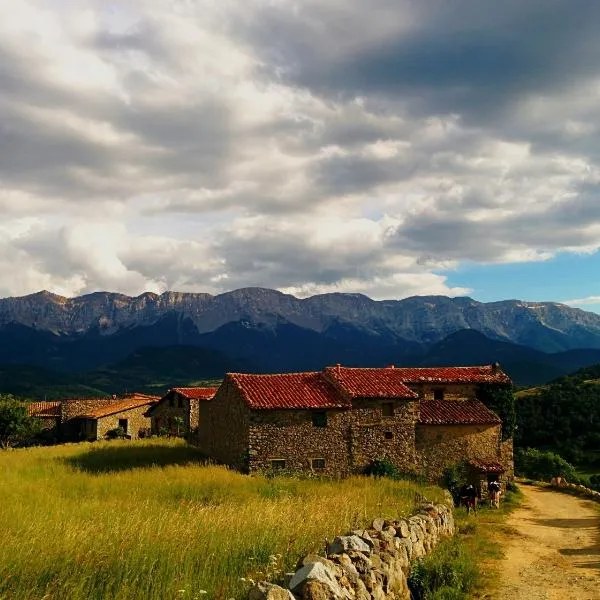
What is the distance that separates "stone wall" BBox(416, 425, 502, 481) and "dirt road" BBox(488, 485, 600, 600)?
4.49m

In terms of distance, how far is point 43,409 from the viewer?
84.3 meters

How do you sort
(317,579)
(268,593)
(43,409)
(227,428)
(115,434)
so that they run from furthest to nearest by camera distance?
1. (43,409)
2. (115,434)
3. (227,428)
4. (317,579)
5. (268,593)

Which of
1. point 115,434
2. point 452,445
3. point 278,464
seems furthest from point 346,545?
point 115,434

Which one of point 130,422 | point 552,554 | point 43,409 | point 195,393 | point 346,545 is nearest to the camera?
point 346,545

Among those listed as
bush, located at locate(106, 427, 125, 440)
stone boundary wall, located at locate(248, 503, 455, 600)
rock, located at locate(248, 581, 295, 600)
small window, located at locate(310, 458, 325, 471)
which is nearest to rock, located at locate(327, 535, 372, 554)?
stone boundary wall, located at locate(248, 503, 455, 600)

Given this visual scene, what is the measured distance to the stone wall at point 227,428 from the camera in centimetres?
3459

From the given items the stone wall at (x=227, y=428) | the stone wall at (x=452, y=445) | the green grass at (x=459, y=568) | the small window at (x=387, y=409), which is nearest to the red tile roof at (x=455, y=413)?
the stone wall at (x=452, y=445)

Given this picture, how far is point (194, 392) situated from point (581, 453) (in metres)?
54.5

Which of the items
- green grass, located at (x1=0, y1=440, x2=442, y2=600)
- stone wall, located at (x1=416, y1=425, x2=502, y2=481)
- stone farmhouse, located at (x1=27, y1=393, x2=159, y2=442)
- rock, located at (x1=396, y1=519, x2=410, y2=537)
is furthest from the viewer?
stone farmhouse, located at (x1=27, y1=393, x2=159, y2=442)

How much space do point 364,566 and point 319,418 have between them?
22368mm

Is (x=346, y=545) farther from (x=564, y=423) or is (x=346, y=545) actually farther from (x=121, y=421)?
(x=564, y=423)

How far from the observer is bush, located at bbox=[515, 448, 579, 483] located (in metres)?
56.2

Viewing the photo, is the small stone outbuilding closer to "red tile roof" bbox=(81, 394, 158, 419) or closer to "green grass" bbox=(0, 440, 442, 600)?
"red tile roof" bbox=(81, 394, 158, 419)

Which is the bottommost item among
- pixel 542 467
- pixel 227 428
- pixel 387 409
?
pixel 542 467
